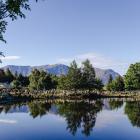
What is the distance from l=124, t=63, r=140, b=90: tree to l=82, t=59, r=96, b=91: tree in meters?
13.7

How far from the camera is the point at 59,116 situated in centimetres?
5538

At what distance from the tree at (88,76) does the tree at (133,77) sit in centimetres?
1371

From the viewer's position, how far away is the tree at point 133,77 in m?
128

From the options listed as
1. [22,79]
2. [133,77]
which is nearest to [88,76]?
[133,77]

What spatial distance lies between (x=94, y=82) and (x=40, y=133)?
91194 mm

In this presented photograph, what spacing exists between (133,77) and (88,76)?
16.4 m

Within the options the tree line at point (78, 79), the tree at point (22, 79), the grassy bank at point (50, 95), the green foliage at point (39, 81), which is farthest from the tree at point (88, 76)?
the tree at point (22, 79)

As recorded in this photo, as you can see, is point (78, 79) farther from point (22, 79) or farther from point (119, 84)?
point (22, 79)

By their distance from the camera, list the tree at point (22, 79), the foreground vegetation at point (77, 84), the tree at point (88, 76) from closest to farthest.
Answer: the foreground vegetation at point (77, 84)
the tree at point (88, 76)
the tree at point (22, 79)

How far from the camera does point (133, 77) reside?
128875 mm

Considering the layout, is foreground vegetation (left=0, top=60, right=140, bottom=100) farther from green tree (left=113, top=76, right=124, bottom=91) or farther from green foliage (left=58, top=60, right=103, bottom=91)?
green tree (left=113, top=76, right=124, bottom=91)

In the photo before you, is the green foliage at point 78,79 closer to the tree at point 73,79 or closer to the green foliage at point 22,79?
the tree at point 73,79

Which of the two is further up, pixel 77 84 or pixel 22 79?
pixel 22 79

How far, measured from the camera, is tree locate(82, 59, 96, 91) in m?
123
